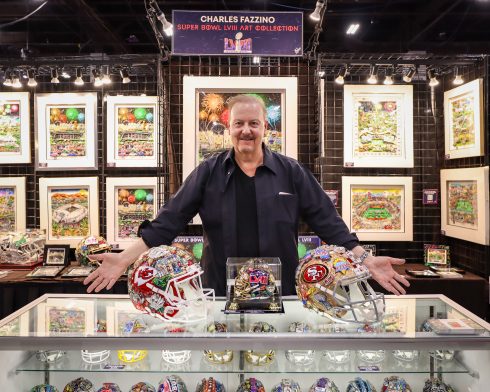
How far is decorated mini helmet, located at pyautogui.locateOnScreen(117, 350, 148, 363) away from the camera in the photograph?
1.70m

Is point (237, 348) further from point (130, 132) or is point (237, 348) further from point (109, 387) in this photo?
point (130, 132)

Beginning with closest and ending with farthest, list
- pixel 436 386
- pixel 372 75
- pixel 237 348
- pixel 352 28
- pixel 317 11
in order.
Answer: pixel 237 348 < pixel 436 386 < pixel 317 11 < pixel 372 75 < pixel 352 28

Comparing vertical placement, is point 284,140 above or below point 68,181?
above

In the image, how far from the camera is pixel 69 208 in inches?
191

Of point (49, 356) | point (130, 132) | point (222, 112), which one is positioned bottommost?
point (49, 356)

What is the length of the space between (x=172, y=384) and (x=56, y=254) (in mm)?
3307

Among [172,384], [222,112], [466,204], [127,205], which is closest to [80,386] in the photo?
[172,384]

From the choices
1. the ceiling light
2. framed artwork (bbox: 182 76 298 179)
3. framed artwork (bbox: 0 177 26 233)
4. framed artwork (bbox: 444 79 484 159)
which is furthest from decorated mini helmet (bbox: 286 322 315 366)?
the ceiling light

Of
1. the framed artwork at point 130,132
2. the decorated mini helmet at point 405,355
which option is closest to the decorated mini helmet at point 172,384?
the decorated mini helmet at point 405,355

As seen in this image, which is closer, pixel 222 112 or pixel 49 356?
pixel 49 356

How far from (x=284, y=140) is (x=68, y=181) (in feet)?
7.55

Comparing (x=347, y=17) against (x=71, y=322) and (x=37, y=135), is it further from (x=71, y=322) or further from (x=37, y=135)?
(x=71, y=322)

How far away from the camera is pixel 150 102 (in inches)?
190

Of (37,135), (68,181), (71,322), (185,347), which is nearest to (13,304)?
(68,181)
